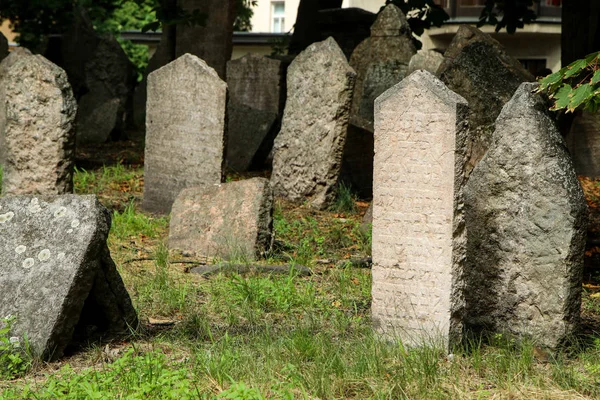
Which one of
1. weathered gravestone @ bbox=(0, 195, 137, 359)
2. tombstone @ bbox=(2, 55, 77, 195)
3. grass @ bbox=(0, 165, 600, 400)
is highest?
tombstone @ bbox=(2, 55, 77, 195)

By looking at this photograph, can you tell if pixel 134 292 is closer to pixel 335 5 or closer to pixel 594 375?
pixel 594 375

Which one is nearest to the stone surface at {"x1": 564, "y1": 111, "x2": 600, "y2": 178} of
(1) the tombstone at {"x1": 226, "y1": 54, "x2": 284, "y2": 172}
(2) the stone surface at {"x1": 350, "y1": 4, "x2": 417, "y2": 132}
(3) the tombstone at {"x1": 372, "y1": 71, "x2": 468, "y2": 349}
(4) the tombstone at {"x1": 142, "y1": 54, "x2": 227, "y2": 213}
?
(2) the stone surface at {"x1": 350, "y1": 4, "x2": 417, "y2": 132}

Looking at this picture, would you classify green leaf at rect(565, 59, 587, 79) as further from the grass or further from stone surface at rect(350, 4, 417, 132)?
stone surface at rect(350, 4, 417, 132)

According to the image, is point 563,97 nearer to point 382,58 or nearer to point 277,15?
point 382,58

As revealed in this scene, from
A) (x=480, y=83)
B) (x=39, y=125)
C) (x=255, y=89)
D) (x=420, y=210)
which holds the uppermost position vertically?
(x=255, y=89)

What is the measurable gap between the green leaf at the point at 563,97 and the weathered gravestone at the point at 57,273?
8.28 feet

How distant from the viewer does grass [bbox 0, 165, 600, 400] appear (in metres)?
4.54

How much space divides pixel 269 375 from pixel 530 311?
1.65 meters

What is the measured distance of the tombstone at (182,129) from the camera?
8.85 m

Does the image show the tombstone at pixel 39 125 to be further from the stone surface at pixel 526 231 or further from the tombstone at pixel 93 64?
the tombstone at pixel 93 64

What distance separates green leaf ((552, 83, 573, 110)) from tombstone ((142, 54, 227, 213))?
398cm

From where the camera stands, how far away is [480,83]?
8.38 meters

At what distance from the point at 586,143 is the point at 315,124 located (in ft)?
13.4

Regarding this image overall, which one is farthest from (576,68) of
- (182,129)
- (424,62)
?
(424,62)
